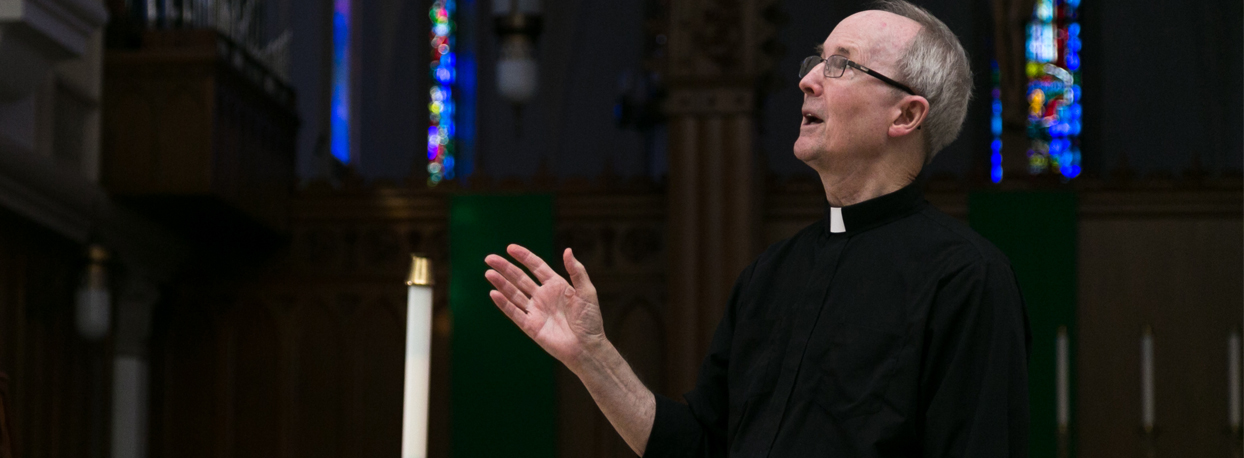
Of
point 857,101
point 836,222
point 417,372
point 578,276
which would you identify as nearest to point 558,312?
point 578,276

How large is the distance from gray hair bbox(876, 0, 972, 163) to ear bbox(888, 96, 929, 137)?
2 centimetres

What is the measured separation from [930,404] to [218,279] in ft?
17.8

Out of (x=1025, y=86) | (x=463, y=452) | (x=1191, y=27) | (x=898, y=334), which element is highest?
(x=1191, y=27)

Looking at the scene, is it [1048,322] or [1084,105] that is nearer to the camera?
[1048,322]

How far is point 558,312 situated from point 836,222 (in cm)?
46

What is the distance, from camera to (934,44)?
6.65 feet

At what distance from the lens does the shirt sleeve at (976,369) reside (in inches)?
66.9

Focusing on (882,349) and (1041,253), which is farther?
(1041,253)

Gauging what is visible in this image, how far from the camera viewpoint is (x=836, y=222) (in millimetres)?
2045

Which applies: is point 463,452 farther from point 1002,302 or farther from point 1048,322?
point 1002,302

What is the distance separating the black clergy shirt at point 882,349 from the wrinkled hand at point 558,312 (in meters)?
0.20

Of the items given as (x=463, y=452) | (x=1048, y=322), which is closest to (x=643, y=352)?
(x=463, y=452)

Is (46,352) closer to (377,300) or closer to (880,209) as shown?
(377,300)

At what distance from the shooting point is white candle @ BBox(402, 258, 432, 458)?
70.5 inches
